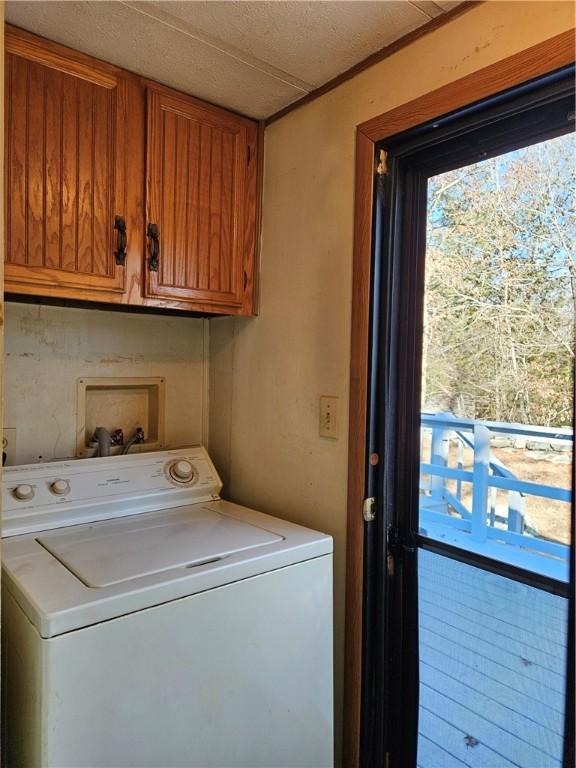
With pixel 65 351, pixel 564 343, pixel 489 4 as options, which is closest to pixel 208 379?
pixel 65 351

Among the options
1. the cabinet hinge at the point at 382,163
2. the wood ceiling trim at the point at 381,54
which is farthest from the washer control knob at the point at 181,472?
the wood ceiling trim at the point at 381,54

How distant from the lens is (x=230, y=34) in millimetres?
1292

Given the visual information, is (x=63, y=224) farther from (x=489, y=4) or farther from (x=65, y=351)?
(x=489, y=4)

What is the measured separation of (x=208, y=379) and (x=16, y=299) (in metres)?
0.76

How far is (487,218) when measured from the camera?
1260 mm

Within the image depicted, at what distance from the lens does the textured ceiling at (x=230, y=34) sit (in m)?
1.20

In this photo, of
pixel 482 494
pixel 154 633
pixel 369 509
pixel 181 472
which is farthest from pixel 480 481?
pixel 181 472

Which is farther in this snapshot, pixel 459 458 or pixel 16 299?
pixel 16 299

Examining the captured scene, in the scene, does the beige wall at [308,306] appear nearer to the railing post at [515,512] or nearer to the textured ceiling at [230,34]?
the textured ceiling at [230,34]

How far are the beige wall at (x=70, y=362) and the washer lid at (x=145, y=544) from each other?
42cm

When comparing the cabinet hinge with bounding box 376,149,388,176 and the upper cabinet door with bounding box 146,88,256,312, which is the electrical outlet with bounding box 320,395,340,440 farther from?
the cabinet hinge with bounding box 376,149,388,176

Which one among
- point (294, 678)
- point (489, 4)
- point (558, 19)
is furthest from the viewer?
point (294, 678)

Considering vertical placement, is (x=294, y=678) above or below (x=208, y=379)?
below

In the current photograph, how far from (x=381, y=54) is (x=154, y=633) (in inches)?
60.8
